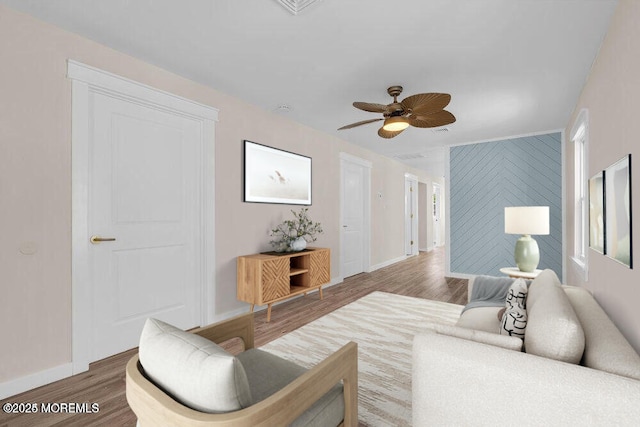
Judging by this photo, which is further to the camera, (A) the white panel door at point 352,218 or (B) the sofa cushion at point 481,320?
(A) the white panel door at point 352,218

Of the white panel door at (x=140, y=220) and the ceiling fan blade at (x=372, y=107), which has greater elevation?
the ceiling fan blade at (x=372, y=107)

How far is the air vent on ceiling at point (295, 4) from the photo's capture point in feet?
6.22

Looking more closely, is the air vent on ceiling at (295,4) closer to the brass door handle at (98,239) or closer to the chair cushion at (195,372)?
the chair cushion at (195,372)

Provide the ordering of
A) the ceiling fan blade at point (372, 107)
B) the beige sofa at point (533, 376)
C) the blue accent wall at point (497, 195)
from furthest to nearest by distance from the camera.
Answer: the blue accent wall at point (497, 195)
the ceiling fan blade at point (372, 107)
the beige sofa at point (533, 376)

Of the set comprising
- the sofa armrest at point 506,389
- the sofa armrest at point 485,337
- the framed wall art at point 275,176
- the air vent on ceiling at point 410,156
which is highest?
the air vent on ceiling at point 410,156

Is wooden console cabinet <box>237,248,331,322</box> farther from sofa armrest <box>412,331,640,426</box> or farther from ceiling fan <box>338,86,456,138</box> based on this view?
sofa armrest <box>412,331,640,426</box>

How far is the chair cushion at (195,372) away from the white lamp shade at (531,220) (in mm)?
3717

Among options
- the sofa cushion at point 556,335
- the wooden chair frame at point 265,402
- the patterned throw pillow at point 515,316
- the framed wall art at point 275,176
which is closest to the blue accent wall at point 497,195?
the framed wall art at point 275,176

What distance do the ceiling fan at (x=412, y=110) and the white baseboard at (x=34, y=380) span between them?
300 cm

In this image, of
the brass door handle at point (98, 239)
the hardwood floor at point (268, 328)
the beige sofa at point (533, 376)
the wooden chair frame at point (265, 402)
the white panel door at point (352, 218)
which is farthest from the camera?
the white panel door at point (352, 218)

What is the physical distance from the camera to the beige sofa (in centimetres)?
94

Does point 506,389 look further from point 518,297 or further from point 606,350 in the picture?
point 518,297

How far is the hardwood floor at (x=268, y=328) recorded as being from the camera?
175 centimetres

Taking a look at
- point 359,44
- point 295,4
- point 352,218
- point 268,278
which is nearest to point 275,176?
point 268,278
